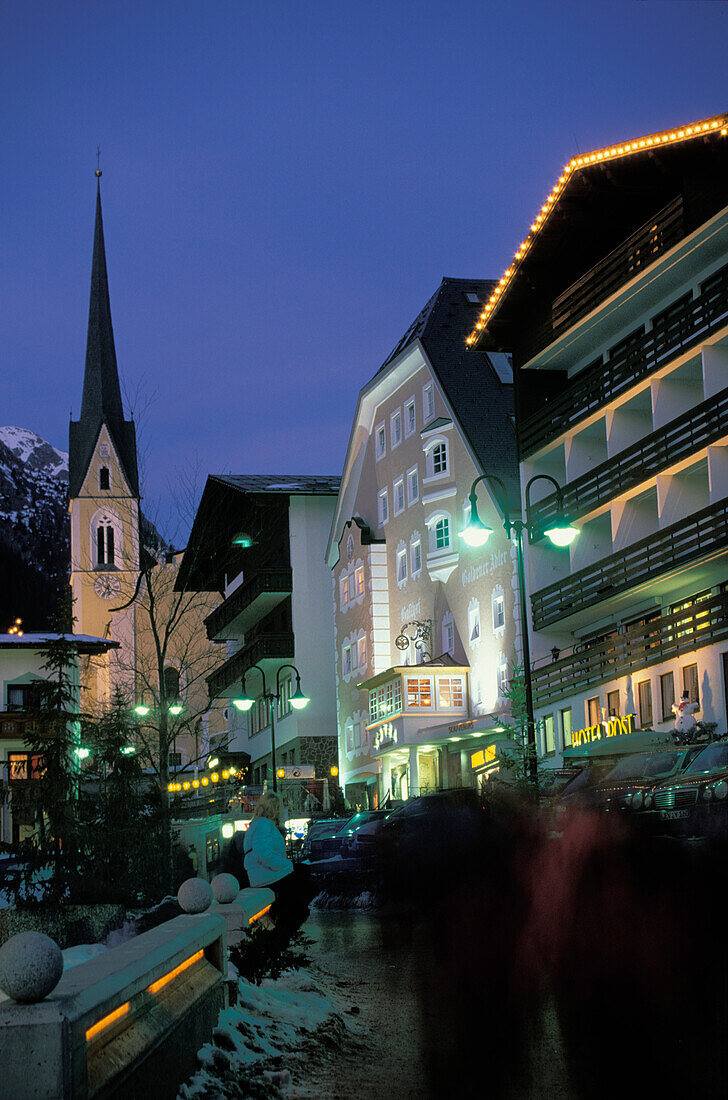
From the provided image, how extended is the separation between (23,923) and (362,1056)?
13415 mm

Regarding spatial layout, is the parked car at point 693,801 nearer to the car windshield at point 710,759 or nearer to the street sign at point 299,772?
the car windshield at point 710,759

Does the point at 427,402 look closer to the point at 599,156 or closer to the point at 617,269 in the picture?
the point at 617,269

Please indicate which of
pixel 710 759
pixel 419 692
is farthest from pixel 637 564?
pixel 710 759

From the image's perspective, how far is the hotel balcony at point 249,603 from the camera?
66500mm

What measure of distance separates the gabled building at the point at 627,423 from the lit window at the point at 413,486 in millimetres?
8669

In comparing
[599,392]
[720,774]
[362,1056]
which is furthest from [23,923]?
[599,392]

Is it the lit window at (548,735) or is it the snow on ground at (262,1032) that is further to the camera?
the lit window at (548,735)

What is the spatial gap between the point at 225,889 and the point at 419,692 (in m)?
38.4

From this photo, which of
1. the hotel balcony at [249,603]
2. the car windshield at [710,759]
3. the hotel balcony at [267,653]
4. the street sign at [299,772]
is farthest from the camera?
the hotel balcony at [249,603]

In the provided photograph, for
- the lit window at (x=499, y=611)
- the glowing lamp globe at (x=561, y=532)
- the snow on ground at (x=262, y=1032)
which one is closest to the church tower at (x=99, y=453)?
the lit window at (x=499, y=611)

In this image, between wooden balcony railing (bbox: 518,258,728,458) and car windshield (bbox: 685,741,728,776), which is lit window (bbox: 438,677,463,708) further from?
car windshield (bbox: 685,741,728,776)

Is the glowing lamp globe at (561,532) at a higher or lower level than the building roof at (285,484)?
lower

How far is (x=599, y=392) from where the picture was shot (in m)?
39.1

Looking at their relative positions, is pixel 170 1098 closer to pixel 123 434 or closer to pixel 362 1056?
pixel 362 1056
